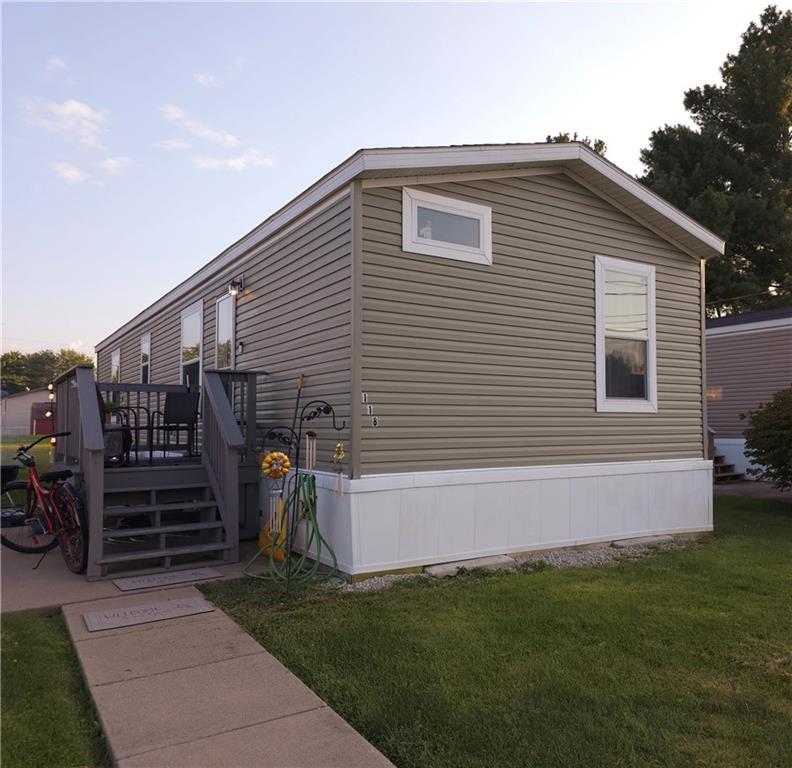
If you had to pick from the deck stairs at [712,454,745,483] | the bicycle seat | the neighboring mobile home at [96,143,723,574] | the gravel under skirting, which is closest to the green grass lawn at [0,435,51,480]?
the bicycle seat

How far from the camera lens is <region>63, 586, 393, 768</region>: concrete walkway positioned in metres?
2.37

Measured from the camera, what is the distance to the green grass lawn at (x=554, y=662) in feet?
8.04

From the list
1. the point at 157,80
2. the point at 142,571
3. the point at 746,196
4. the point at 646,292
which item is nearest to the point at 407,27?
the point at 157,80

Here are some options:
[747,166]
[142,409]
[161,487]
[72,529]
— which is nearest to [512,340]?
[161,487]

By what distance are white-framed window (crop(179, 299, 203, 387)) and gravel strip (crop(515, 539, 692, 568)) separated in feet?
17.0

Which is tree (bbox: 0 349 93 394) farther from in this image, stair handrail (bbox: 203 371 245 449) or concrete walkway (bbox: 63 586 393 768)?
concrete walkway (bbox: 63 586 393 768)

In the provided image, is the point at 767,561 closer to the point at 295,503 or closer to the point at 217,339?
the point at 295,503

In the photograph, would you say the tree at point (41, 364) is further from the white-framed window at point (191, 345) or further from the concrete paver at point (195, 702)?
the concrete paver at point (195, 702)

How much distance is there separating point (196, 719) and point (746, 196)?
844 inches

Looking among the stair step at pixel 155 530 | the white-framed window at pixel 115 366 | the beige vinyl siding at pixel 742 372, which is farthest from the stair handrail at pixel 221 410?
the beige vinyl siding at pixel 742 372

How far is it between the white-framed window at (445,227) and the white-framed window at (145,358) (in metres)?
7.37

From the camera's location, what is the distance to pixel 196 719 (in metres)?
2.67

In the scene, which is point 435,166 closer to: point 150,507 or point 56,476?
point 150,507

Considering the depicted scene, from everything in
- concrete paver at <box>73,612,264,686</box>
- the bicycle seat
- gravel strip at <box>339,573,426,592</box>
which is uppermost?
the bicycle seat
